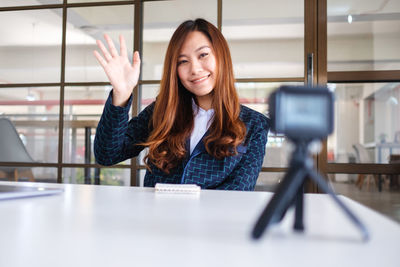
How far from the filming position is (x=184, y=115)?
4.47ft

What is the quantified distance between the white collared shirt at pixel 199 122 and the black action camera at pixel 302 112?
3.28ft

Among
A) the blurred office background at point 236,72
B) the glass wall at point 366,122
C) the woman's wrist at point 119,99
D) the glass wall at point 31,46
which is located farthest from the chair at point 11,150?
the glass wall at point 366,122

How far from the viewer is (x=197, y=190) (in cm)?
75

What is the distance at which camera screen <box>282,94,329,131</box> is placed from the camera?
0.29 meters

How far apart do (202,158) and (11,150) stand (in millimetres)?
2184

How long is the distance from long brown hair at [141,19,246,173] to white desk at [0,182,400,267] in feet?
2.33

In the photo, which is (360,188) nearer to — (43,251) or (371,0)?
(371,0)

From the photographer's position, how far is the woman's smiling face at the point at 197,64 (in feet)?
4.25

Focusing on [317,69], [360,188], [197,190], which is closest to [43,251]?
[197,190]

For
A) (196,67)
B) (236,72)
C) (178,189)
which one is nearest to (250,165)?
(196,67)

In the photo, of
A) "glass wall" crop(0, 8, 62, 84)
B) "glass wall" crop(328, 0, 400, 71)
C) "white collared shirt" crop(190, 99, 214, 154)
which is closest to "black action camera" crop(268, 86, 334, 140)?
"white collared shirt" crop(190, 99, 214, 154)

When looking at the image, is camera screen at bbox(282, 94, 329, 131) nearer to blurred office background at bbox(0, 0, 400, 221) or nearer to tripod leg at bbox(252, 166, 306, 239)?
tripod leg at bbox(252, 166, 306, 239)

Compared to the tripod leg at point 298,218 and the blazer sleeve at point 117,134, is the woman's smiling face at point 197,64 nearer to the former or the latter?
the blazer sleeve at point 117,134

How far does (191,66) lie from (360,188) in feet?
5.60
